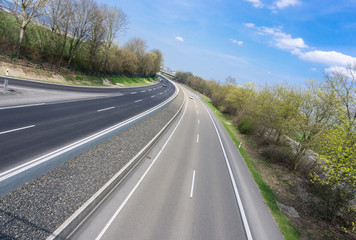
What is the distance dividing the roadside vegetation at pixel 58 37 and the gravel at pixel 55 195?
80.2ft

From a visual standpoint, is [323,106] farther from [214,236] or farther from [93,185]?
[93,185]

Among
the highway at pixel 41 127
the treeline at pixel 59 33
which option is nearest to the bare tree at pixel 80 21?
the treeline at pixel 59 33

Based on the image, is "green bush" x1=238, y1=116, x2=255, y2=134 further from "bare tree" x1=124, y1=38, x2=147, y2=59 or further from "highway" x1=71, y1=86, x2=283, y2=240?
"bare tree" x1=124, y1=38, x2=147, y2=59

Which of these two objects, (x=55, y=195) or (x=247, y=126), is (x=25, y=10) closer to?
(x=55, y=195)

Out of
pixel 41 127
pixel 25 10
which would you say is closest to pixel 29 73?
pixel 25 10

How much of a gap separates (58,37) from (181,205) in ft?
119

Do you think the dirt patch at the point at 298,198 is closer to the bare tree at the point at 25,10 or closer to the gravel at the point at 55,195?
the gravel at the point at 55,195

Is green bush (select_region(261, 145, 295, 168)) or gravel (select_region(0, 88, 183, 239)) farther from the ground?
green bush (select_region(261, 145, 295, 168))

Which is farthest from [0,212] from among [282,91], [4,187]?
[282,91]

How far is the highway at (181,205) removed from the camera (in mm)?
6156

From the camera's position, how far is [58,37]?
1211 inches

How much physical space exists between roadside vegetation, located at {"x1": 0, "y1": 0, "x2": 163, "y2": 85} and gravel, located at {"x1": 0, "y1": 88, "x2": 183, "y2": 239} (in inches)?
963

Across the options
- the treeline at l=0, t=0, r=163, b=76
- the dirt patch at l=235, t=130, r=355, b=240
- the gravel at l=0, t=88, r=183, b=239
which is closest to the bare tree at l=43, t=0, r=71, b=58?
the treeline at l=0, t=0, r=163, b=76

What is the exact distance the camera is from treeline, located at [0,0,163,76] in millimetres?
23422
